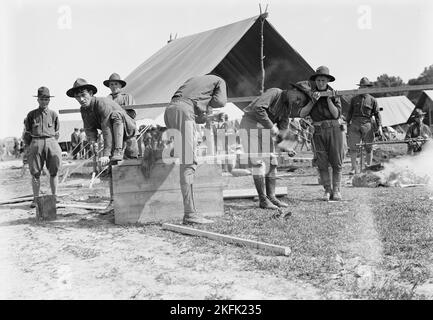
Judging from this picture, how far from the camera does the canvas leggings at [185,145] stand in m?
4.69

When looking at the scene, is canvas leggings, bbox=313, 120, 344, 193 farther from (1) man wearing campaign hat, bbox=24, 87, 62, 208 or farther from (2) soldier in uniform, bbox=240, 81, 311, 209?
(1) man wearing campaign hat, bbox=24, 87, 62, 208

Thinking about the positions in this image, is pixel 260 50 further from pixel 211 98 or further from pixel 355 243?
pixel 355 243

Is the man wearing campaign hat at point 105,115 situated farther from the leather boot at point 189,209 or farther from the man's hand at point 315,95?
the man's hand at point 315,95

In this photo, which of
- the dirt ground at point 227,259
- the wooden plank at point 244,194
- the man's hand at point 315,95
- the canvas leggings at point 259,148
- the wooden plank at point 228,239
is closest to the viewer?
the dirt ground at point 227,259

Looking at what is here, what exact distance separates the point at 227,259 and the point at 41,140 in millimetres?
4270

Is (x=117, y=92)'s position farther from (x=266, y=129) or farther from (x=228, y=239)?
(x=228, y=239)

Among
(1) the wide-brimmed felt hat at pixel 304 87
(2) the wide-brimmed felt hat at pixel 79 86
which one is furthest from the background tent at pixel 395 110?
(2) the wide-brimmed felt hat at pixel 79 86

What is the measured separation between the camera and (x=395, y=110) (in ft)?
75.4

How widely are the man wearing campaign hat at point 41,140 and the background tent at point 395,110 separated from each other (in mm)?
18691

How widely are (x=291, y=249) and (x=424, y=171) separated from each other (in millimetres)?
5006

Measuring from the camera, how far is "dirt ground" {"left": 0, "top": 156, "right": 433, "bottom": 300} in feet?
8.73

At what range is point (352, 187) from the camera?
287 inches

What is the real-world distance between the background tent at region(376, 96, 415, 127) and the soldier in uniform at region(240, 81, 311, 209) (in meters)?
17.8

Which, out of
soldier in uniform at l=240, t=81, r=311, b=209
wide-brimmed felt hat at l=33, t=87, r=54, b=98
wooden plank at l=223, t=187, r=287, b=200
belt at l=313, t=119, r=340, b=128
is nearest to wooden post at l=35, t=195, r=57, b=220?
wide-brimmed felt hat at l=33, t=87, r=54, b=98
